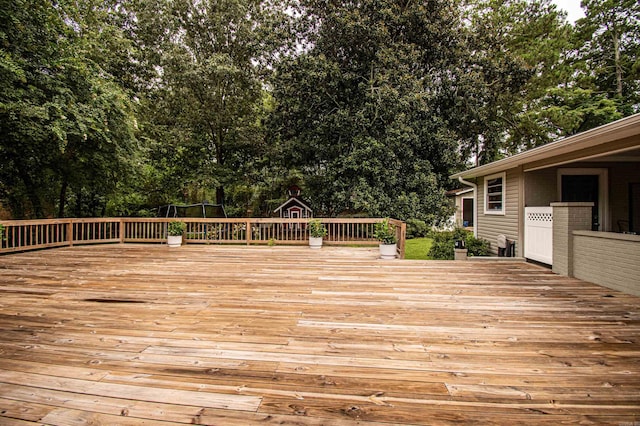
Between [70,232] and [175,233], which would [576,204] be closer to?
[175,233]

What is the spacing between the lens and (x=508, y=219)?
21.6 feet

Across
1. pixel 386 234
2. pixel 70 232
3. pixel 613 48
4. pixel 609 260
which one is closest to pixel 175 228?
pixel 70 232

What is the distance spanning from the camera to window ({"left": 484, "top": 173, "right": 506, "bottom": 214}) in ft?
22.7

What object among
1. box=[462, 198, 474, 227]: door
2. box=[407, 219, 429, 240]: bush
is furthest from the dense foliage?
box=[462, 198, 474, 227]: door

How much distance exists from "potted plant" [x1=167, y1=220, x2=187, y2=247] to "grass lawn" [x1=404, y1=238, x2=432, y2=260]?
20.5 ft

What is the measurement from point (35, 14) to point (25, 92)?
1.72 meters

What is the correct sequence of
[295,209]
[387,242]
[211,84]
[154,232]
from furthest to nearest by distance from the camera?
[211,84] < [295,209] < [154,232] < [387,242]

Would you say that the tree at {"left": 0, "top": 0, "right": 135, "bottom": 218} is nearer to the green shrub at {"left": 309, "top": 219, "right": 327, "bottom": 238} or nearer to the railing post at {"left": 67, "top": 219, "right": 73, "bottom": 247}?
the railing post at {"left": 67, "top": 219, "right": 73, "bottom": 247}

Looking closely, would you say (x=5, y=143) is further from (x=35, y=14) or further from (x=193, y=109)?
(x=193, y=109)

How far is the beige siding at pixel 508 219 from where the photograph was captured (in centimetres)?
621

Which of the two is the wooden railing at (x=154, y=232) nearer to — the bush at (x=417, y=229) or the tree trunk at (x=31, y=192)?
the tree trunk at (x=31, y=192)

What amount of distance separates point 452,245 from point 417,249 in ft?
6.53

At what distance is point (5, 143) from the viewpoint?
7555mm

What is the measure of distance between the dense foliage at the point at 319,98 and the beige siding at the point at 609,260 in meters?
6.46
